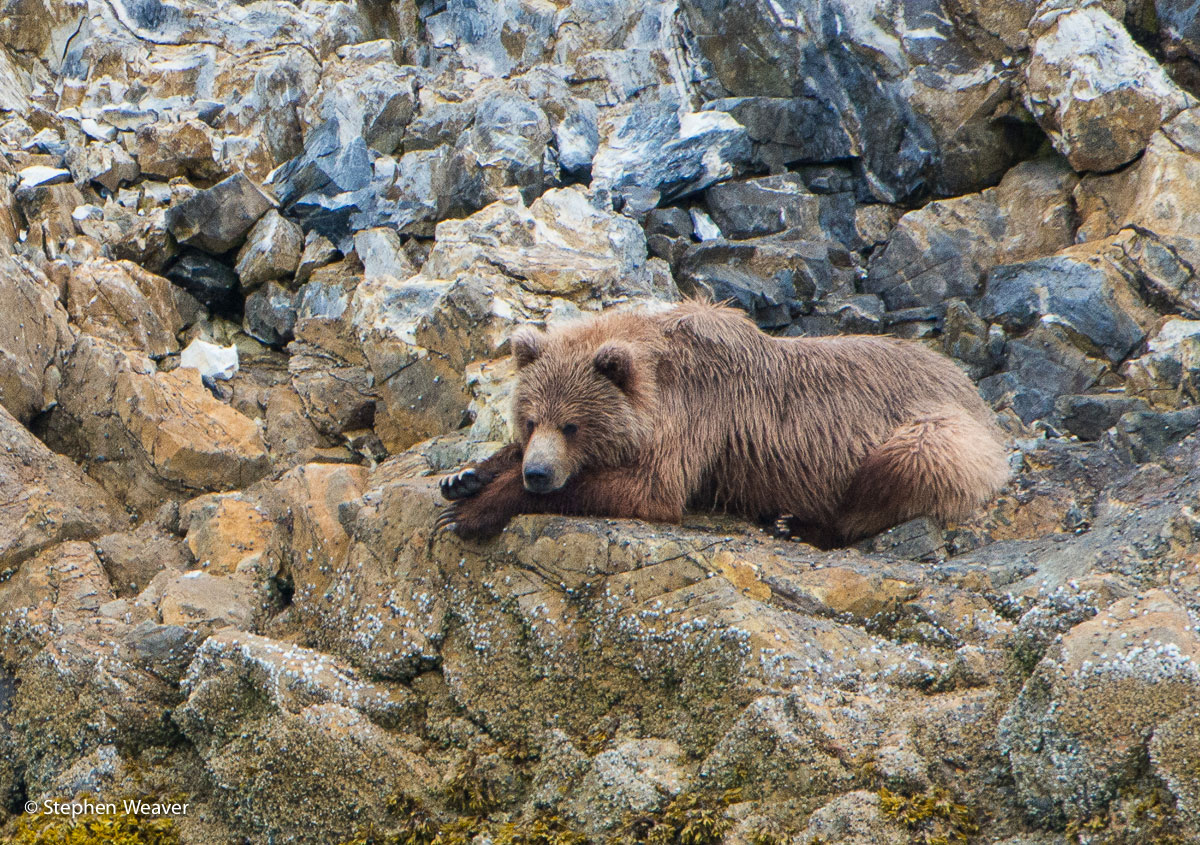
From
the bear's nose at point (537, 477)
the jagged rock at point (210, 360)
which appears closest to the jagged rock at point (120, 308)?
the jagged rock at point (210, 360)

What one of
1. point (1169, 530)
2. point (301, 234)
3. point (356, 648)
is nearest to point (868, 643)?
point (1169, 530)

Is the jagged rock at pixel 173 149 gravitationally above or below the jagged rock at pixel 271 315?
above

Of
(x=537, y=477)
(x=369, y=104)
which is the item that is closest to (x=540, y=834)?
(x=537, y=477)

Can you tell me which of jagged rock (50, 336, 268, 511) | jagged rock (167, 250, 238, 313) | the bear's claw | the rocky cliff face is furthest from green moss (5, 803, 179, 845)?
jagged rock (167, 250, 238, 313)

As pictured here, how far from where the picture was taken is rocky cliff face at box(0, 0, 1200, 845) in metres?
4.72

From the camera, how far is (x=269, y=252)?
12.9 metres

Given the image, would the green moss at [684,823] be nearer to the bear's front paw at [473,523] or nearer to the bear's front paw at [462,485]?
the bear's front paw at [473,523]

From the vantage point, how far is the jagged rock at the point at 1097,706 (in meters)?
3.93

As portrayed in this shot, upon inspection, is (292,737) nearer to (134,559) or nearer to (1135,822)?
(134,559)

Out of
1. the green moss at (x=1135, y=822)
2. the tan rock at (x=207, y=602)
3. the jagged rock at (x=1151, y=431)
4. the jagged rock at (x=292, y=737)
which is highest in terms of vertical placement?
the green moss at (x=1135, y=822)

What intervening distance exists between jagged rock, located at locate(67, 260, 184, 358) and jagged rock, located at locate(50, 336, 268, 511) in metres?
2.05

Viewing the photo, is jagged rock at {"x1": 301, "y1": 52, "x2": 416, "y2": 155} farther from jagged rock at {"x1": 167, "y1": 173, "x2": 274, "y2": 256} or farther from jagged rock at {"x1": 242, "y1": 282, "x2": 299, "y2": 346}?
jagged rock at {"x1": 242, "y1": 282, "x2": 299, "y2": 346}

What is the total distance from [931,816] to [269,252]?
426 inches

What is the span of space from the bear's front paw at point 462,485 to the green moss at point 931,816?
2.93 m
